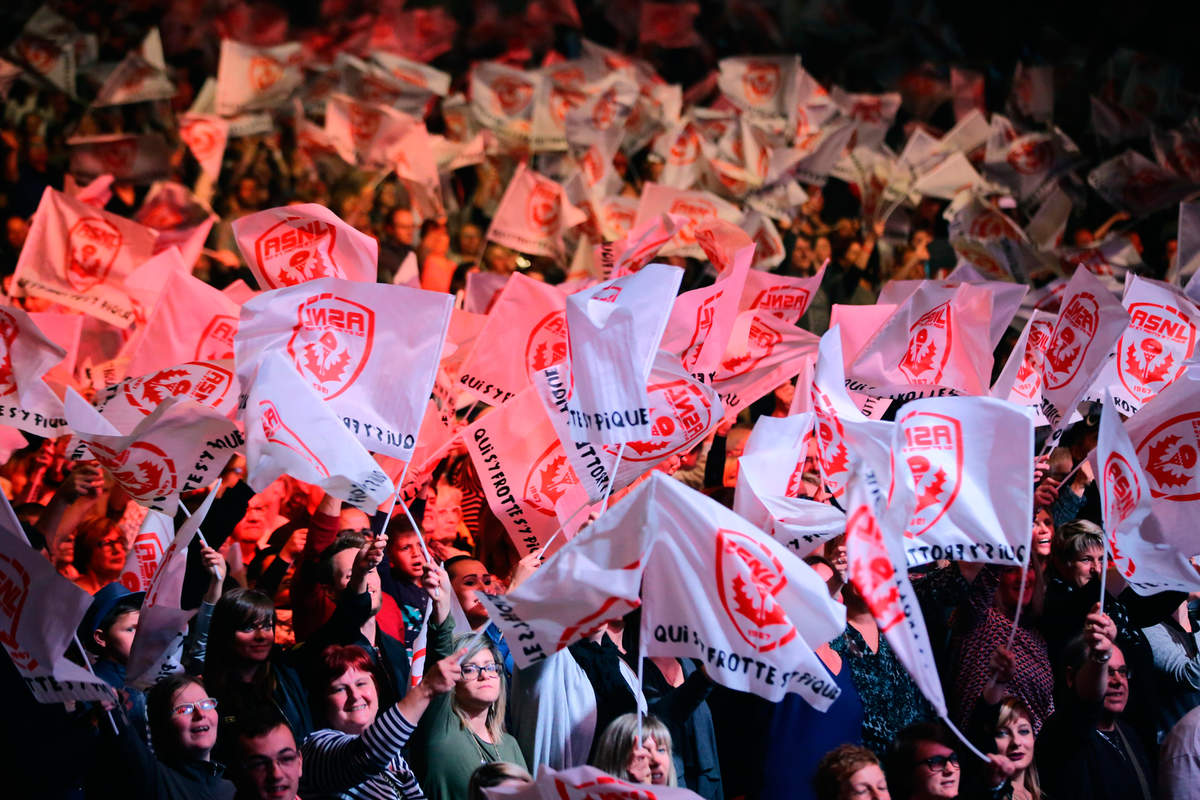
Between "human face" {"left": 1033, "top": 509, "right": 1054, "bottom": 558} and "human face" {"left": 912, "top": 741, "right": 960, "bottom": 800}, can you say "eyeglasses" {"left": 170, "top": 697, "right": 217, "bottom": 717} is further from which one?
"human face" {"left": 1033, "top": 509, "right": 1054, "bottom": 558}

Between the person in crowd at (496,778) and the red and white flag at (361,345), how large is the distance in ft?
3.35

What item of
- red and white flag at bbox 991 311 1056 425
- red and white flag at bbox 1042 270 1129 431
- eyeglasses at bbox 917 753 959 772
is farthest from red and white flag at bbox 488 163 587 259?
eyeglasses at bbox 917 753 959 772

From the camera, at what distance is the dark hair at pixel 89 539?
14.8ft

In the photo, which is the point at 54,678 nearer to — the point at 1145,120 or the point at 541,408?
the point at 541,408

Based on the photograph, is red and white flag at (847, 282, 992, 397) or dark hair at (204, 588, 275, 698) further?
red and white flag at (847, 282, 992, 397)

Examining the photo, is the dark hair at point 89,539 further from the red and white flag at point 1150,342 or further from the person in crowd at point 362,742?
the red and white flag at point 1150,342

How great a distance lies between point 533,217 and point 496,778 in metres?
5.25

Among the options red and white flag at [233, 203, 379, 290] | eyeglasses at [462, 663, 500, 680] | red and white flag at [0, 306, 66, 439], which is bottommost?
eyeglasses at [462, 663, 500, 680]

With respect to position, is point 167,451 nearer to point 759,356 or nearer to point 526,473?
point 526,473

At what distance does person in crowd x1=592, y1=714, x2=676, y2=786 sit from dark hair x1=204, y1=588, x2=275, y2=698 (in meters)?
0.92

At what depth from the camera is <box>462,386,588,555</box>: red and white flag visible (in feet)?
14.3

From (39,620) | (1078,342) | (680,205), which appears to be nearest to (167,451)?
(39,620)

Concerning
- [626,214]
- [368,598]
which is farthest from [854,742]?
[626,214]

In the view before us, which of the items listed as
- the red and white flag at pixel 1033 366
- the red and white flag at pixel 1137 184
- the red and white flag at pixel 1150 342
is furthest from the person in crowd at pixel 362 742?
the red and white flag at pixel 1137 184
